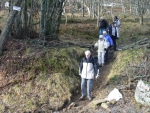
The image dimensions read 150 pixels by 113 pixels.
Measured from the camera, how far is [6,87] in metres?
10.8

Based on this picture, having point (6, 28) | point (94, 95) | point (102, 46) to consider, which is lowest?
point (94, 95)

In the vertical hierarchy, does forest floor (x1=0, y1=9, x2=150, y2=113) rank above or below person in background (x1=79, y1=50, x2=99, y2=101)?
below

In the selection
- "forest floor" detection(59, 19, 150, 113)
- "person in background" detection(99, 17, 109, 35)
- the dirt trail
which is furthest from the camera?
"person in background" detection(99, 17, 109, 35)

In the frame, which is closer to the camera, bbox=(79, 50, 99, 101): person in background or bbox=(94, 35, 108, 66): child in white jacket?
bbox=(79, 50, 99, 101): person in background

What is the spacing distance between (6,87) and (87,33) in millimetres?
11857

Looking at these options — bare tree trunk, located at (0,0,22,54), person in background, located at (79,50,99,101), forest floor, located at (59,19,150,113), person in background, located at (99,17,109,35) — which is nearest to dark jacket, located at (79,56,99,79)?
person in background, located at (79,50,99,101)

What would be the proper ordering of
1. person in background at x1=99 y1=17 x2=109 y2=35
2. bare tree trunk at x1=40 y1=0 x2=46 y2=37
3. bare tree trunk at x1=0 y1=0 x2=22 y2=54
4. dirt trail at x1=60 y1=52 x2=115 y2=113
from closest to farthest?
dirt trail at x1=60 y1=52 x2=115 y2=113, bare tree trunk at x1=0 y1=0 x2=22 y2=54, bare tree trunk at x1=40 y1=0 x2=46 y2=37, person in background at x1=99 y1=17 x2=109 y2=35

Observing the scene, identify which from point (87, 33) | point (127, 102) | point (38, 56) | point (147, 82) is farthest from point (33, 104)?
point (87, 33)

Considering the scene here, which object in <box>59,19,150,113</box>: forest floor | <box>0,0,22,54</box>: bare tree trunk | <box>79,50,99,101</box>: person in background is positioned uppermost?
<box>0,0,22,54</box>: bare tree trunk

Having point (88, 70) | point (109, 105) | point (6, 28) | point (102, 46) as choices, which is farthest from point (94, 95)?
point (6, 28)

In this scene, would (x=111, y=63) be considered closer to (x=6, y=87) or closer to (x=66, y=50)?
(x=66, y=50)

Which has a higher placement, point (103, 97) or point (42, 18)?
point (42, 18)

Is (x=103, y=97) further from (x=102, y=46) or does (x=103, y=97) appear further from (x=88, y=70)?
(x=102, y=46)

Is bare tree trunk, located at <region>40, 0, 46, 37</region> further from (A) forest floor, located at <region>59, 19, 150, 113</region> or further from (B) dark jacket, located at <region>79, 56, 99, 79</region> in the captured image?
(B) dark jacket, located at <region>79, 56, 99, 79</region>
